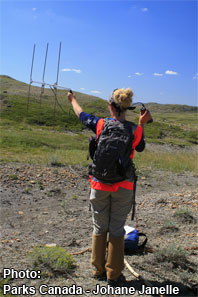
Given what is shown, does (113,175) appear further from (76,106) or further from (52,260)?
(52,260)

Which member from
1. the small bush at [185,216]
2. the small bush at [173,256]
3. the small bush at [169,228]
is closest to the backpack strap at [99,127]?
the small bush at [173,256]

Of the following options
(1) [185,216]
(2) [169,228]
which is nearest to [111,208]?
(2) [169,228]

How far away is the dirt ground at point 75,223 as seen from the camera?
3.74 m

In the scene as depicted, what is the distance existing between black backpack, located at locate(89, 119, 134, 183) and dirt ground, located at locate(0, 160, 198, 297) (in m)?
1.35

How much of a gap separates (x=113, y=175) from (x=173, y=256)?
1749mm

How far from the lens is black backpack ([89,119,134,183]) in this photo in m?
3.17

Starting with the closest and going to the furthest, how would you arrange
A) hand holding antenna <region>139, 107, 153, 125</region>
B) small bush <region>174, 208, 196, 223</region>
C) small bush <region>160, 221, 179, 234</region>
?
hand holding antenna <region>139, 107, 153, 125</region> < small bush <region>160, 221, 179, 234</region> < small bush <region>174, 208, 196, 223</region>

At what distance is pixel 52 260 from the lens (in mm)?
3727

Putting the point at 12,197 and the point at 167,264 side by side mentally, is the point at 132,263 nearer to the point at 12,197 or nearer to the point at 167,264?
the point at 167,264

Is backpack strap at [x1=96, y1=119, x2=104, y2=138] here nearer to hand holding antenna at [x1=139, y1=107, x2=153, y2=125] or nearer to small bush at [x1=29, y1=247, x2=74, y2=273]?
hand holding antenna at [x1=139, y1=107, x2=153, y2=125]

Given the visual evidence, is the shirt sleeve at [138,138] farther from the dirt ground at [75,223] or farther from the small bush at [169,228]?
the small bush at [169,228]

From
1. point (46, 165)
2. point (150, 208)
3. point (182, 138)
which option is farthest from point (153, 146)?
point (150, 208)

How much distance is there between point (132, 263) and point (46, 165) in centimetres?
857

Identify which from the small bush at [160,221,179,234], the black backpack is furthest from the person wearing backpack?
the small bush at [160,221,179,234]
